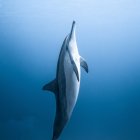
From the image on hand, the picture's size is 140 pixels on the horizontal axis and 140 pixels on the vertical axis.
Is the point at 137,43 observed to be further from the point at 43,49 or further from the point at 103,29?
the point at 43,49

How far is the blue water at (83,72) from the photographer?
1783cm

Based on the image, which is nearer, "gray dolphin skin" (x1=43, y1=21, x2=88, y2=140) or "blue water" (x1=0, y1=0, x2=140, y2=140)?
"gray dolphin skin" (x1=43, y1=21, x2=88, y2=140)

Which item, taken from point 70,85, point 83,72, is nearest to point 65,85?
point 70,85

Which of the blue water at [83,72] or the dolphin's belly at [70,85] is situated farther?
the blue water at [83,72]

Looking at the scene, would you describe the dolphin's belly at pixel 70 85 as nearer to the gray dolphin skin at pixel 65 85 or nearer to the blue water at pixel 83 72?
the gray dolphin skin at pixel 65 85

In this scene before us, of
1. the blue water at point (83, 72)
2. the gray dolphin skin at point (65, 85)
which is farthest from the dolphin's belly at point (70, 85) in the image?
the blue water at point (83, 72)

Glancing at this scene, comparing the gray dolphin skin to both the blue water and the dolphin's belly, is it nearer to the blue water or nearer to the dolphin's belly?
the dolphin's belly

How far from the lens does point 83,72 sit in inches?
914

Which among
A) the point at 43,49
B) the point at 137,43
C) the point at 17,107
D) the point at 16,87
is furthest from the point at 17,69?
the point at 137,43

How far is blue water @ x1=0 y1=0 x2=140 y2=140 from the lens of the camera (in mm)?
17828

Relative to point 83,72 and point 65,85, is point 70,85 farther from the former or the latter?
point 83,72

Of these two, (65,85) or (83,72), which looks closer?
(65,85)

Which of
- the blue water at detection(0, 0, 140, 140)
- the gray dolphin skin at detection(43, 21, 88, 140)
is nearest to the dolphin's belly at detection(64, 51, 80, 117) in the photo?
the gray dolphin skin at detection(43, 21, 88, 140)

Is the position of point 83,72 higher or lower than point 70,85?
lower
